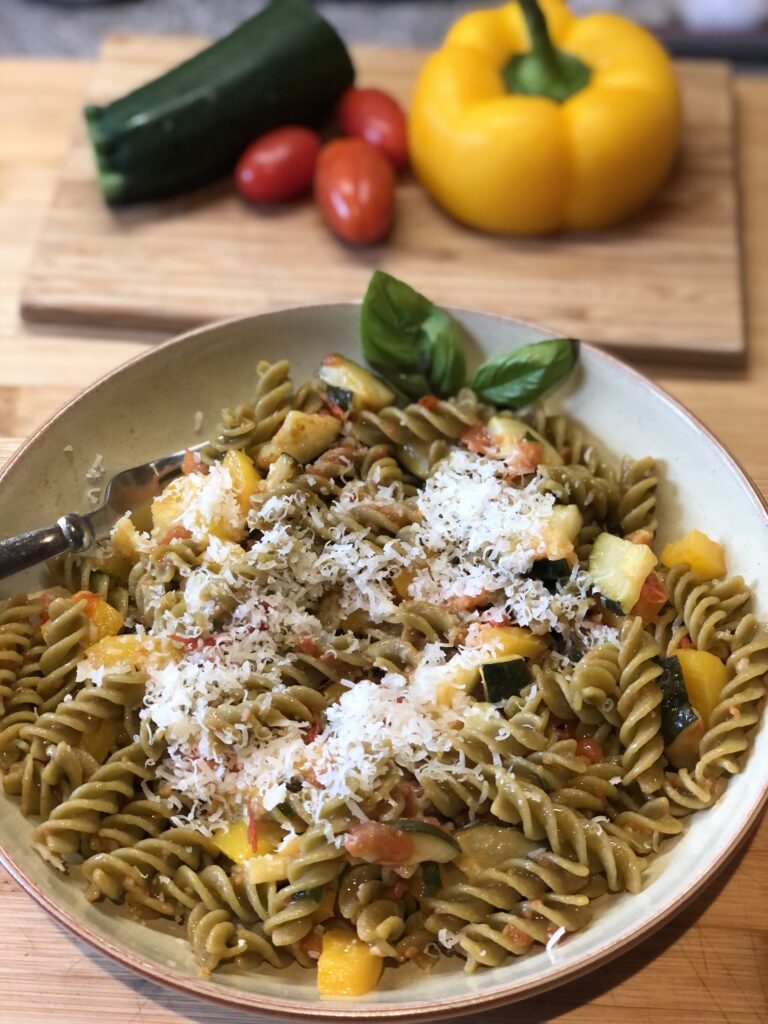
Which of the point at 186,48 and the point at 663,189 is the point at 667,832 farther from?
the point at 186,48

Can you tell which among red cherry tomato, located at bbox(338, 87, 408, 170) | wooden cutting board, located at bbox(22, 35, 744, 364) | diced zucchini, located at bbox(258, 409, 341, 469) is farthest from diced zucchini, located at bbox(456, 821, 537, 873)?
red cherry tomato, located at bbox(338, 87, 408, 170)

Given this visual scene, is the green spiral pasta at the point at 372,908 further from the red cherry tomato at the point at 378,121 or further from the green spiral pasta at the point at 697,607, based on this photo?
the red cherry tomato at the point at 378,121

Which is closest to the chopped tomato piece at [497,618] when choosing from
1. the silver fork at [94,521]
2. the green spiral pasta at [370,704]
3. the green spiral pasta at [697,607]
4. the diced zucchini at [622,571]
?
the green spiral pasta at [370,704]

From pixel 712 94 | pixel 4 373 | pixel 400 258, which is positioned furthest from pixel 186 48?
pixel 712 94

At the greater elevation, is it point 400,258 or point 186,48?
point 186,48

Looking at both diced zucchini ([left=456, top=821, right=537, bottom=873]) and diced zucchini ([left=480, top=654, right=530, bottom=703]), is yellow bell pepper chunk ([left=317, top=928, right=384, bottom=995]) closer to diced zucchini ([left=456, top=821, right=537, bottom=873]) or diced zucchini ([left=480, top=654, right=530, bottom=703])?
diced zucchini ([left=456, top=821, right=537, bottom=873])

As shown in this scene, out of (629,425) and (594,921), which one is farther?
(629,425)
